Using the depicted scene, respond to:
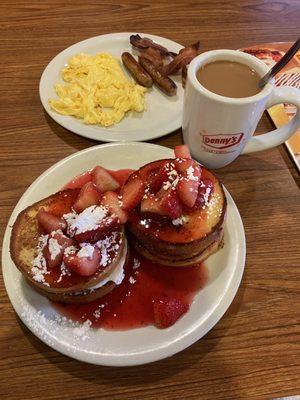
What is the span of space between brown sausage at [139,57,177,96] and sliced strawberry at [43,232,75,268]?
89 cm

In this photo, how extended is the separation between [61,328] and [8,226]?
37 cm

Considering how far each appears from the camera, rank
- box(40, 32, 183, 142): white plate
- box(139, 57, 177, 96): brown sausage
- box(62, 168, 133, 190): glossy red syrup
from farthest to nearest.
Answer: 1. box(139, 57, 177, 96): brown sausage
2. box(40, 32, 183, 142): white plate
3. box(62, 168, 133, 190): glossy red syrup

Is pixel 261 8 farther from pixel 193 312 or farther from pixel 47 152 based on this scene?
pixel 193 312

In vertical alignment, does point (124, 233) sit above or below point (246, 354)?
above

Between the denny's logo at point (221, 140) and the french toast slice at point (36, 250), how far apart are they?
45cm

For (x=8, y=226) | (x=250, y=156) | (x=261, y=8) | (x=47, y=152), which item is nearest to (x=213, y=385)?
(x=8, y=226)

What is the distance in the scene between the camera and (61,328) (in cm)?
108

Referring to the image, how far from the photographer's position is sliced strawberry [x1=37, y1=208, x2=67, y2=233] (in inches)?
44.4

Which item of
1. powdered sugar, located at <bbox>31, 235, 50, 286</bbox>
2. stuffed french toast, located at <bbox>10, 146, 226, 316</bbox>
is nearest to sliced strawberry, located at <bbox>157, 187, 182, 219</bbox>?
stuffed french toast, located at <bbox>10, 146, 226, 316</bbox>

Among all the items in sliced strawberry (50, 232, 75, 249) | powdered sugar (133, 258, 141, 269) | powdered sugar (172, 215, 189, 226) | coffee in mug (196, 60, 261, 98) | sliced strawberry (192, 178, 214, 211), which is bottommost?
powdered sugar (133, 258, 141, 269)

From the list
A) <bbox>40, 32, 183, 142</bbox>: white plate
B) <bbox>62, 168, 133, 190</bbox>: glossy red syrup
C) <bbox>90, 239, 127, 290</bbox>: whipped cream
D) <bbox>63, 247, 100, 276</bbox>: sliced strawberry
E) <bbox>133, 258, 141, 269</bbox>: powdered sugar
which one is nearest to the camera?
<bbox>63, 247, 100, 276</bbox>: sliced strawberry

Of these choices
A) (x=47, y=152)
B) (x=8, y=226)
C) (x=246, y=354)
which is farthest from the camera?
(x=47, y=152)

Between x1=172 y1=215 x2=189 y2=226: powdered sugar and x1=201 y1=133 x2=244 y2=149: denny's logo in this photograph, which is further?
x1=201 y1=133 x2=244 y2=149: denny's logo

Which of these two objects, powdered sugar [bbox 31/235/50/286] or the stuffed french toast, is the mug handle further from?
powdered sugar [bbox 31/235/50/286]
